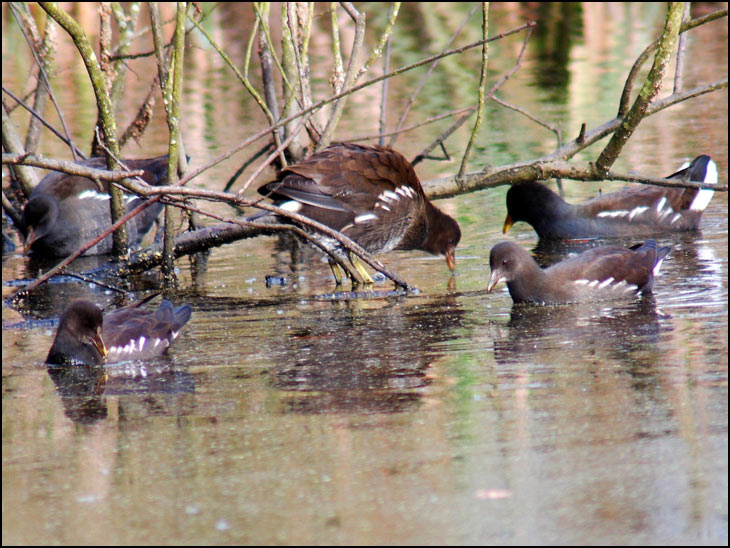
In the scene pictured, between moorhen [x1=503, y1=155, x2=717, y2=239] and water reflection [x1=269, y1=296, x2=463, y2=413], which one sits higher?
moorhen [x1=503, y1=155, x2=717, y2=239]

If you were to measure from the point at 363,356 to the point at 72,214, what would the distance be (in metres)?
5.53

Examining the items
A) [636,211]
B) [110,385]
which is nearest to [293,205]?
[110,385]

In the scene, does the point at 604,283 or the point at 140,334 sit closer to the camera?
the point at 140,334

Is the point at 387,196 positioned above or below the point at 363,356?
above

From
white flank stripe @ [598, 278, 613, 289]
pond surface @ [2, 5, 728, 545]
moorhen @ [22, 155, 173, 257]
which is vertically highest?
moorhen @ [22, 155, 173, 257]

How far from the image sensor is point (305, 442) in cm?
457

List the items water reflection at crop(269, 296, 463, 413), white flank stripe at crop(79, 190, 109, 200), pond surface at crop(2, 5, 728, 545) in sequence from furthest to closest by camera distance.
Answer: white flank stripe at crop(79, 190, 109, 200) → water reflection at crop(269, 296, 463, 413) → pond surface at crop(2, 5, 728, 545)

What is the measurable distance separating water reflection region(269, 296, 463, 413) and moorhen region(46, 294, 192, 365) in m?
0.74

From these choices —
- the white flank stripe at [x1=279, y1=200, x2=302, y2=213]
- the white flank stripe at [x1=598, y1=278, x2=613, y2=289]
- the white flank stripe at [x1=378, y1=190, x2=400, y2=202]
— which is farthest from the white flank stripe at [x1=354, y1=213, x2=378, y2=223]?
the white flank stripe at [x1=598, y1=278, x2=613, y2=289]

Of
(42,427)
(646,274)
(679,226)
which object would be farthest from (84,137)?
(42,427)

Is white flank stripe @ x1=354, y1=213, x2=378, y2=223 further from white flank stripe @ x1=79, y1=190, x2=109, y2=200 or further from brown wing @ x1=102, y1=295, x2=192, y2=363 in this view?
white flank stripe @ x1=79, y1=190, x2=109, y2=200

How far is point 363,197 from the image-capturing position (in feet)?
27.5

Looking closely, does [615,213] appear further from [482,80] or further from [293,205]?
[293,205]

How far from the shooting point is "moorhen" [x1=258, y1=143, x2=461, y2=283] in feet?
26.8
